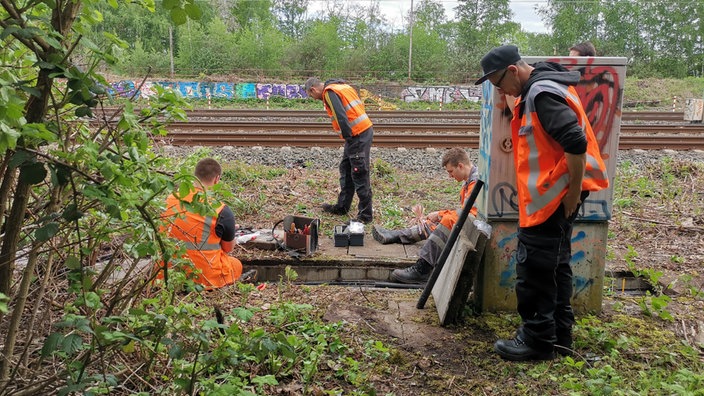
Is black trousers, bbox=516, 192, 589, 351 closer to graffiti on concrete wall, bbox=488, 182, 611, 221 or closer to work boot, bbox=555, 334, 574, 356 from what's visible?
work boot, bbox=555, 334, 574, 356

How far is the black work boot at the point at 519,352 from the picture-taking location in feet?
13.0

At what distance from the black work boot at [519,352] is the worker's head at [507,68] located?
5.51 feet

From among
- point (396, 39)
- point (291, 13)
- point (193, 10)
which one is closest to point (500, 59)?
point (193, 10)

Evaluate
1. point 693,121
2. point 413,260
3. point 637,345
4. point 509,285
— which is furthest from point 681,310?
point 693,121

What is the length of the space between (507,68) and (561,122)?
546 millimetres

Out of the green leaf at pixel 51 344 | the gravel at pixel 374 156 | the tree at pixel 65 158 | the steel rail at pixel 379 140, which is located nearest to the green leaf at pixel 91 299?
the tree at pixel 65 158

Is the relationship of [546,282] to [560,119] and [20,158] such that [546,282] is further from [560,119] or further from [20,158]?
[20,158]

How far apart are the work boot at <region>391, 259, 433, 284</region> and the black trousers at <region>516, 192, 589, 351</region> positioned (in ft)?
5.76

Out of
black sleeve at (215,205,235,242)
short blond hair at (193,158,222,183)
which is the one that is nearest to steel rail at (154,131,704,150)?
short blond hair at (193,158,222,183)

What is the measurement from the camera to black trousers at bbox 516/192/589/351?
12.6 feet

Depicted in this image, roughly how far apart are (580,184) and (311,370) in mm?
1979

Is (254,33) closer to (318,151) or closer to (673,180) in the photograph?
(318,151)

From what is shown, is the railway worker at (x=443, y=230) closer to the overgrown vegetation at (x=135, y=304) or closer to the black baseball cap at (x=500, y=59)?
the overgrown vegetation at (x=135, y=304)

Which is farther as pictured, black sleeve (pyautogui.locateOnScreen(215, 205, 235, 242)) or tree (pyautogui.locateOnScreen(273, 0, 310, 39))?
tree (pyautogui.locateOnScreen(273, 0, 310, 39))
